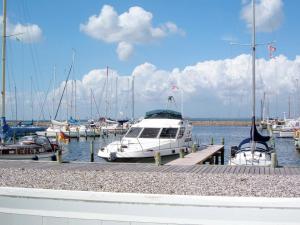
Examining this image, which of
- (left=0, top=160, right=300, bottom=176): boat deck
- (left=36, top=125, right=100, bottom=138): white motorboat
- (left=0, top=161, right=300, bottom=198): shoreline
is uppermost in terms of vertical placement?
(left=0, top=161, right=300, bottom=198): shoreline

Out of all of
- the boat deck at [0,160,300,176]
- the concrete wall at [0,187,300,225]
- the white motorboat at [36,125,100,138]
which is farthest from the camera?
the white motorboat at [36,125,100,138]

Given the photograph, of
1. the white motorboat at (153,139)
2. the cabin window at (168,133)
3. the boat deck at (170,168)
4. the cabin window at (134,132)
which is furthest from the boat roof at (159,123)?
the boat deck at (170,168)

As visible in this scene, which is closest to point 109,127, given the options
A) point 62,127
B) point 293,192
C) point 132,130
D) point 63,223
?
point 62,127

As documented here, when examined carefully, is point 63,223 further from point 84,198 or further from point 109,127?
point 109,127

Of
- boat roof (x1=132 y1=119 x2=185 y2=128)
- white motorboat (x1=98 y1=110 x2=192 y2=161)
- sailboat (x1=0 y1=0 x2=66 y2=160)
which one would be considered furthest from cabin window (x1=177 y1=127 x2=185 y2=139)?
sailboat (x1=0 y1=0 x2=66 y2=160)

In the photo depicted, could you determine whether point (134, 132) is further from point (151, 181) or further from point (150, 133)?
point (151, 181)

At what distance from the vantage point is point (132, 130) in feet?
88.9

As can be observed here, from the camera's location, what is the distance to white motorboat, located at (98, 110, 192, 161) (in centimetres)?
2392

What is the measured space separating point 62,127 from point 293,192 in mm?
62113

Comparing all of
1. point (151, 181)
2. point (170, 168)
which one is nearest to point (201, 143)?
point (170, 168)

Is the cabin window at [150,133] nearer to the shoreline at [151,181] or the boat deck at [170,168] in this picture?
the boat deck at [170,168]

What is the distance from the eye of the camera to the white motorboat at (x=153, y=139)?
2392 centimetres

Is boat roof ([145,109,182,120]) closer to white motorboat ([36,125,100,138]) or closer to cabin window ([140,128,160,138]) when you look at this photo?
cabin window ([140,128,160,138])

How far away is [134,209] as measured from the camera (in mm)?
4117
